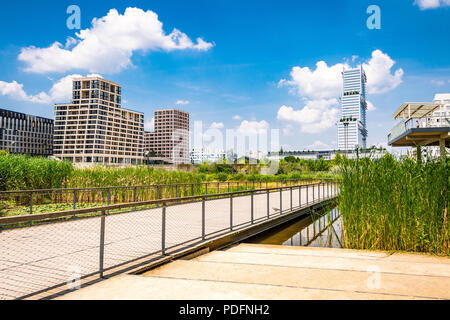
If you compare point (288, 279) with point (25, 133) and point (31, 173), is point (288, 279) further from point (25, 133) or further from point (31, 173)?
point (25, 133)

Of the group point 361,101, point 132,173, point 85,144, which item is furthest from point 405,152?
point 361,101

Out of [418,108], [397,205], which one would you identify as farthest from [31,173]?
[418,108]

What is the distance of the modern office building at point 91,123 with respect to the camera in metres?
152

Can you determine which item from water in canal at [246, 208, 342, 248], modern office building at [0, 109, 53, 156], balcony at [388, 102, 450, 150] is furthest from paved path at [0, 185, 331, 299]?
modern office building at [0, 109, 53, 156]

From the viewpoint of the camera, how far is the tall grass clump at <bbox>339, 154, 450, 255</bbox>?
21.4 feet

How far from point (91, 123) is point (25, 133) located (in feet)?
107

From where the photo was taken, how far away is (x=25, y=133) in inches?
6142

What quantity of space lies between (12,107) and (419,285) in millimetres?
180060

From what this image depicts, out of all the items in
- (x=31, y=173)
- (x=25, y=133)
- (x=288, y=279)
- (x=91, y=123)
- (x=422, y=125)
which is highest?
(x=91, y=123)

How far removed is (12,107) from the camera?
152 m

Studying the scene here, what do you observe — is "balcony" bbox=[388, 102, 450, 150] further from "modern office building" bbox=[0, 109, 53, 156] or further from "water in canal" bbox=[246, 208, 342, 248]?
"modern office building" bbox=[0, 109, 53, 156]

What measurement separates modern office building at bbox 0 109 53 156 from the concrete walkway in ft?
532

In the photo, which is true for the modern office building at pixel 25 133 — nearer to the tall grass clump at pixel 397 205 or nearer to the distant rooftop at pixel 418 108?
the distant rooftop at pixel 418 108

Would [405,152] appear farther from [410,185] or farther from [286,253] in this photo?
[286,253]
